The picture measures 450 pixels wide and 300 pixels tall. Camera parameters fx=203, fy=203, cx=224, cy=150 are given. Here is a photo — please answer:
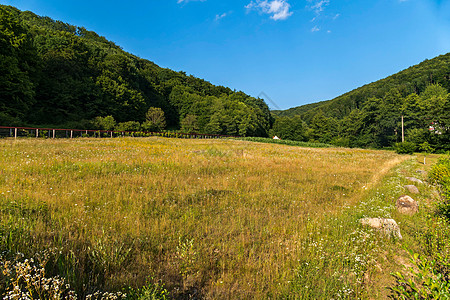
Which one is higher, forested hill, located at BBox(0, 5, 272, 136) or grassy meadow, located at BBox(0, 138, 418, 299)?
forested hill, located at BBox(0, 5, 272, 136)

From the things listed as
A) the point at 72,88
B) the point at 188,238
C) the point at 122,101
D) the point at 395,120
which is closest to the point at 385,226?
the point at 188,238

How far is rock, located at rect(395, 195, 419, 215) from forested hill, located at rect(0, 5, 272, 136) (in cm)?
4589

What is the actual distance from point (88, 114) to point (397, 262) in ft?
244

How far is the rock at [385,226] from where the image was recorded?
5672 mm

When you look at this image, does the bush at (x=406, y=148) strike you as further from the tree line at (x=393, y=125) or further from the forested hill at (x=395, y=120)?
the forested hill at (x=395, y=120)

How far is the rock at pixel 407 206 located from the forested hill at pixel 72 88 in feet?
151

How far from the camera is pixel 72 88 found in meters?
60.0

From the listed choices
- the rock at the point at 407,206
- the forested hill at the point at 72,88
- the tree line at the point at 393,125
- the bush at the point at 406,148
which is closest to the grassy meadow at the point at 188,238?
the rock at the point at 407,206

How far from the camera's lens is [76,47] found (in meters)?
69.8

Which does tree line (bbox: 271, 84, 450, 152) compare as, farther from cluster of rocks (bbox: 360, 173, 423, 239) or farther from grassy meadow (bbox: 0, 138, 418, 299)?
grassy meadow (bbox: 0, 138, 418, 299)

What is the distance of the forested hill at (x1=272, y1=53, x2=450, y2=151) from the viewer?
214ft

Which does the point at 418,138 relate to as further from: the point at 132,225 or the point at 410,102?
the point at 132,225

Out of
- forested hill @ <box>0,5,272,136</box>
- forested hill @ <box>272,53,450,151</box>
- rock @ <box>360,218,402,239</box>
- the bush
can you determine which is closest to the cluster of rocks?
rock @ <box>360,218,402,239</box>

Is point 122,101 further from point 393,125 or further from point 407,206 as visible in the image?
point 393,125
